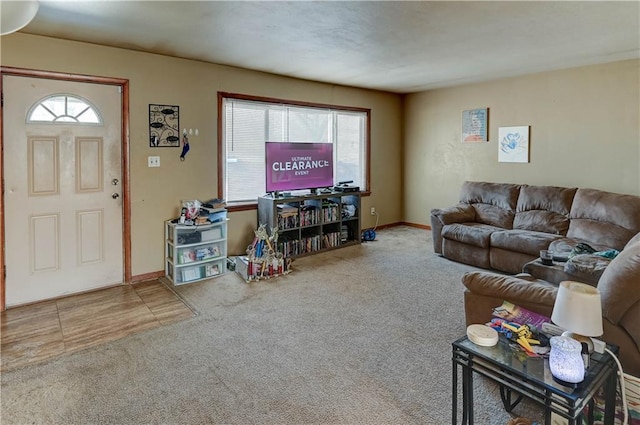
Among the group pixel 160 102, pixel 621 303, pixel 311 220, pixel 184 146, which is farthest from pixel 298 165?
pixel 621 303

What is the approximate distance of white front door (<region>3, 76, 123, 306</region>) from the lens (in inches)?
135

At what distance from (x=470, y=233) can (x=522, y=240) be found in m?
0.60

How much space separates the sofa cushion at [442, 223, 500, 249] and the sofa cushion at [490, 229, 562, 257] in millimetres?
87

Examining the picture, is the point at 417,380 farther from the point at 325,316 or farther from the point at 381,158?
the point at 381,158

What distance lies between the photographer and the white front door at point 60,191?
3.43 metres

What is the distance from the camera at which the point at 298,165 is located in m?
5.22

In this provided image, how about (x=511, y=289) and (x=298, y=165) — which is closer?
(x=511, y=289)

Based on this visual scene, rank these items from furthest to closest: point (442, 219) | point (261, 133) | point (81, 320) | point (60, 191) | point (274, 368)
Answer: point (261, 133), point (442, 219), point (60, 191), point (81, 320), point (274, 368)

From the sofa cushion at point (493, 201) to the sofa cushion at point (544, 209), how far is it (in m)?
0.09

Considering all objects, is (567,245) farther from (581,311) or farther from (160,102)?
(160,102)

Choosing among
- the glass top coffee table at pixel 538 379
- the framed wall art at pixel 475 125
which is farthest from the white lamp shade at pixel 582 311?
the framed wall art at pixel 475 125

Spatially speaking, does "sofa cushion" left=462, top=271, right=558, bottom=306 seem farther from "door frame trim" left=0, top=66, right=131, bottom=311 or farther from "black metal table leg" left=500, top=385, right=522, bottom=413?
"door frame trim" left=0, top=66, right=131, bottom=311

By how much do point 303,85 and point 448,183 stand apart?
2.90m

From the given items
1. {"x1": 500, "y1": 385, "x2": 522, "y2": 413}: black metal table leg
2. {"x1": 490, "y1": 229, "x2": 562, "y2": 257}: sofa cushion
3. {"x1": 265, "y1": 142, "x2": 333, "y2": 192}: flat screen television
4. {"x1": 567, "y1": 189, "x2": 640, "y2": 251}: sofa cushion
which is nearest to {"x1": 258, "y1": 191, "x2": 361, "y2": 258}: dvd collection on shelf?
{"x1": 265, "y1": 142, "x2": 333, "y2": 192}: flat screen television
